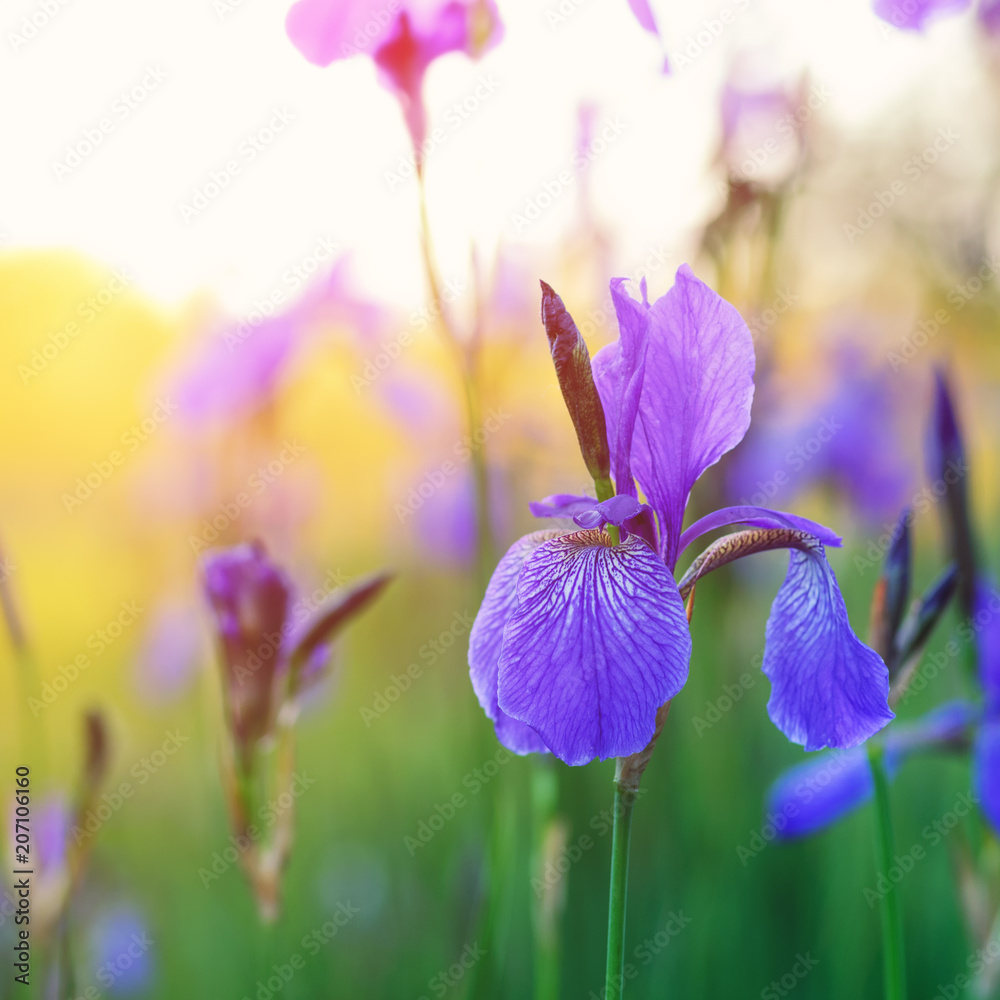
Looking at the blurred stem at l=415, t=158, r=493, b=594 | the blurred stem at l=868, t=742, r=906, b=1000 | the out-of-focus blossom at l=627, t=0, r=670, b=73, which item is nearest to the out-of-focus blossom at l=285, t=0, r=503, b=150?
the blurred stem at l=415, t=158, r=493, b=594

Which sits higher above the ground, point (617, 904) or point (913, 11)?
point (913, 11)

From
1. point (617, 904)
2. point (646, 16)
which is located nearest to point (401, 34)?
point (646, 16)

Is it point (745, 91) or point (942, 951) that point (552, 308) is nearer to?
point (745, 91)

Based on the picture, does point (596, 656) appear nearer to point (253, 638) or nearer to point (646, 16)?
point (253, 638)

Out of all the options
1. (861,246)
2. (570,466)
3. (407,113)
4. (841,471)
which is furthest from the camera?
(861,246)

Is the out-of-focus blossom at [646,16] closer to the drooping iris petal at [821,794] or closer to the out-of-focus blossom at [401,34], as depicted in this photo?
the out-of-focus blossom at [401,34]

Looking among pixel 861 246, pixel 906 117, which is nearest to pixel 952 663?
pixel 861 246
